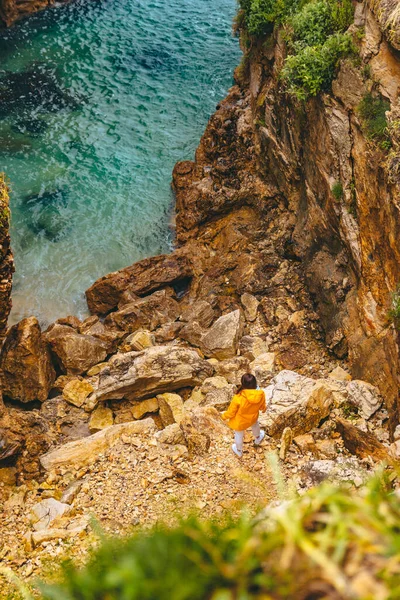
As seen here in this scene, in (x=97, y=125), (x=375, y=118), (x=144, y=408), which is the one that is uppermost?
(x=375, y=118)

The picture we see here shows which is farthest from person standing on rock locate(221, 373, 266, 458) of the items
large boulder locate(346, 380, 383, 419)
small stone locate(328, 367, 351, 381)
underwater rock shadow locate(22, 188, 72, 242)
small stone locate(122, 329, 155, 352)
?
underwater rock shadow locate(22, 188, 72, 242)

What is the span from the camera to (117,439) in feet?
31.9

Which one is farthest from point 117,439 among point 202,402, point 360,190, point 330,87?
point 330,87

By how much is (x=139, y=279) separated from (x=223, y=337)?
4099 mm

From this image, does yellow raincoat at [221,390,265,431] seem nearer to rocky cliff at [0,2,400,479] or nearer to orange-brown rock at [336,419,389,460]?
rocky cliff at [0,2,400,479]

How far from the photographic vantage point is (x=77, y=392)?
1220cm

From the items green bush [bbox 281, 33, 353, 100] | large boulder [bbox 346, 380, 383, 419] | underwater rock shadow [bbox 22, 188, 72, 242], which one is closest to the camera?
large boulder [bbox 346, 380, 383, 419]

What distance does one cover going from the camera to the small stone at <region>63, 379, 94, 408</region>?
12.0 m

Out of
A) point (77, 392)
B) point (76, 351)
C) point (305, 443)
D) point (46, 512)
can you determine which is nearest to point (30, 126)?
point (76, 351)

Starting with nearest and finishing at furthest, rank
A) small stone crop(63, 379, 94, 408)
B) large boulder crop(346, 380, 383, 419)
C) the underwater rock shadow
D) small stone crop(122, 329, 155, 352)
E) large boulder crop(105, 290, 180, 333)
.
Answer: large boulder crop(346, 380, 383, 419) < small stone crop(63, 379, 94, 408) < small stone crop(122, 329, 155, 352) < large boulder crop(105, 290, 180, 333) < the underwater rock shadow

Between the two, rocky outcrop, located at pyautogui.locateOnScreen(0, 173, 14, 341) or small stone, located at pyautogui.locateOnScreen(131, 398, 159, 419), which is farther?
small stone, located at pyautogui.locateOnScreen(131, 398, 159, 419)

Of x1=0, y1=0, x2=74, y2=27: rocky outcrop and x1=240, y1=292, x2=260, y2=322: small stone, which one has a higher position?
x1=0, y1=0, x2=74, y2=27: rocky outcrop

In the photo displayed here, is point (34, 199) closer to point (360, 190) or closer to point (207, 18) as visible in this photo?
point (360, 190)

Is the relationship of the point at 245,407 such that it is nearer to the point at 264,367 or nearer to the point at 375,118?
the point at 264,367
